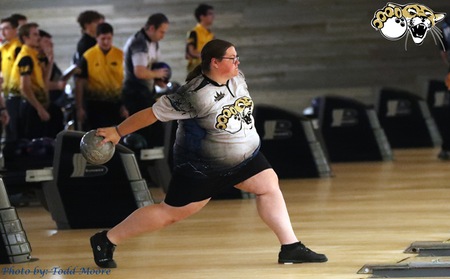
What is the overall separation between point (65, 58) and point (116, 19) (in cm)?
88

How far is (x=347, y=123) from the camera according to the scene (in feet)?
46.7

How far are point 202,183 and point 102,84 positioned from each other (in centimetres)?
535

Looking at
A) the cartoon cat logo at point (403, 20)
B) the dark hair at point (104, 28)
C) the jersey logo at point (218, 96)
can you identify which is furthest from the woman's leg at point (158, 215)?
the dark hair at point (104, 28)

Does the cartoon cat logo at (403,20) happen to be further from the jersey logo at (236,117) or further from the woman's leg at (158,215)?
the woman's leg at (158,215)

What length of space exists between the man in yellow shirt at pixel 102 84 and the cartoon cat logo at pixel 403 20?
5467 millimetres

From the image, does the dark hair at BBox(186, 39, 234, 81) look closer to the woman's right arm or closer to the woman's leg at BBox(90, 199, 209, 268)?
the woman's right arm

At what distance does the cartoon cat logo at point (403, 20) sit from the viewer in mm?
6801

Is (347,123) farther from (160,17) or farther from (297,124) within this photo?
(160,17)

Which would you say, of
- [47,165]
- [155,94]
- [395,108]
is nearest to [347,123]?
[395,108]

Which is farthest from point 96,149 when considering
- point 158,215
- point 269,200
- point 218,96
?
point 269,200

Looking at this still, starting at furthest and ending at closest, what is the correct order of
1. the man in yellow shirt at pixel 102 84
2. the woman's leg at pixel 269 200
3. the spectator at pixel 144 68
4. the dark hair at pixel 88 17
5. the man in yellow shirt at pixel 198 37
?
the man in yellow shirt at pixel 198 37 < the dark hair at pixel 88 17 < the man in yellow shirt at pixel 102 84 < the spectator at pixel 144 68 < the woman's leg at pixel 269 200

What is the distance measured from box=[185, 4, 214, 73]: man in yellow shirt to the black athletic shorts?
23.2 ft

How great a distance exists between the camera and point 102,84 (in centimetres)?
1231

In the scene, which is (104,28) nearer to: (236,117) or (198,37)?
(198,37)
